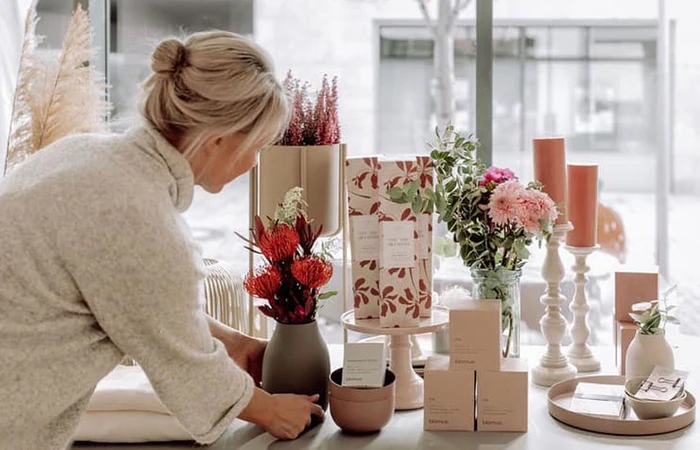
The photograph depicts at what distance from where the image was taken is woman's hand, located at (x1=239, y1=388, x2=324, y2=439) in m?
1.67

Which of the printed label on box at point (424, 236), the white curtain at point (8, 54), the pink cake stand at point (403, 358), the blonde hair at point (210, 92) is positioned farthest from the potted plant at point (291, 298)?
the white curtain at point (8, 54)

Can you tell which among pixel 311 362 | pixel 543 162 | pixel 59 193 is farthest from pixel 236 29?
pixel 59 193

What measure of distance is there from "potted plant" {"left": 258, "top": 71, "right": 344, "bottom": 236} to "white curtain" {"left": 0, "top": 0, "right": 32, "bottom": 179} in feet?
2.69

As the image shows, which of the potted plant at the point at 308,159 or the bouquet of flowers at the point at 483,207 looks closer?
the bouquet of flowers at the point at 483,207

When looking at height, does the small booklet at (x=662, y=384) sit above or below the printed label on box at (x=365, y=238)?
below

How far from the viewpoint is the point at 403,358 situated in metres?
1.90

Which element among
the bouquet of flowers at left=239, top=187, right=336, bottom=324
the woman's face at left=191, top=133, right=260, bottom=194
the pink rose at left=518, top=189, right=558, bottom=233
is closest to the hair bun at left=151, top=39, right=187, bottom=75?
the woman's face at left=191, top=133, right=260, bottom=194

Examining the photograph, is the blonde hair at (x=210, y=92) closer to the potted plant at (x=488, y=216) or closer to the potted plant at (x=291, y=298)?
the potted plant at (x=291, y=298)

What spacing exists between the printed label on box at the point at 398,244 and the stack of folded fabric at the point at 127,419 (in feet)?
1.65

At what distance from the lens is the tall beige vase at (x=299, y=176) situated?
6.58ft

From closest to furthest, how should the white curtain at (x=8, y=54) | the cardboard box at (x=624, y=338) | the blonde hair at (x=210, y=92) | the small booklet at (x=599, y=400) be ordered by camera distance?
the blonde hair at (x=210, y=92) < the small booklet at (x=599, y=400) < the cardboard box at (x=624, y=338) < the white curtain at (x=8, y=54)

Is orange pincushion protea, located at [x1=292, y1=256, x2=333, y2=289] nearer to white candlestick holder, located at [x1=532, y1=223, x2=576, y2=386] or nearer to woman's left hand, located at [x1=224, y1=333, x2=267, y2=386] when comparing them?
woman's left hand, located at [x1=224, y1=333, x2=267, y2=386]

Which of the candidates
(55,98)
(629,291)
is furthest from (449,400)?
(55,98)

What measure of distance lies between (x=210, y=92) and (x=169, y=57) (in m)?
0.09
